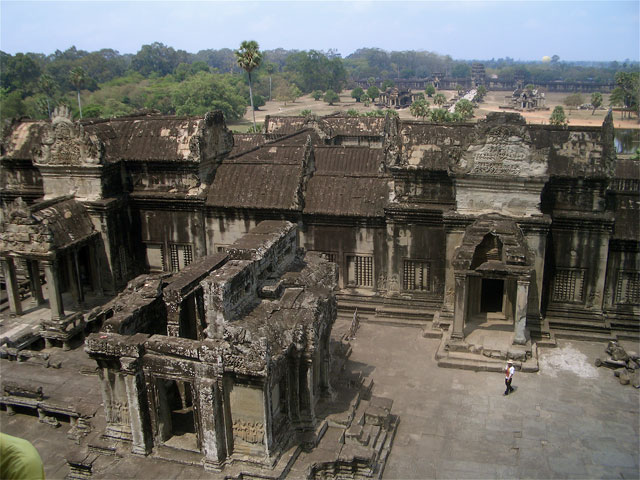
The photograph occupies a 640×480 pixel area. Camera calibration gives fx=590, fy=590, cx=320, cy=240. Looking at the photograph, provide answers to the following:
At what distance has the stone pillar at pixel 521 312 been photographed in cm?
1788

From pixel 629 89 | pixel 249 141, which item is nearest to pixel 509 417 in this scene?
pixel 249 141

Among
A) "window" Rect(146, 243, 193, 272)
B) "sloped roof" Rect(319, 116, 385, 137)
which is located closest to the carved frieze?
"window" Rect(146, 243, 193, 272)

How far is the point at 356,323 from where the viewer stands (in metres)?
20.9

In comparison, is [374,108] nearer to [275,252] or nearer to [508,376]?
[508,376]

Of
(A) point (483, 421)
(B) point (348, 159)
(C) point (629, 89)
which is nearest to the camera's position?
(A) point (483, 421)

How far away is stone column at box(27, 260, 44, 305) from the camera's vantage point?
2178 centimetres

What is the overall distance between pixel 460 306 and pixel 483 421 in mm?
4012

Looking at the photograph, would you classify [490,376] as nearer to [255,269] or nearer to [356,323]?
[356,323]

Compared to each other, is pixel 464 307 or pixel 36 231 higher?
pixel 36 231

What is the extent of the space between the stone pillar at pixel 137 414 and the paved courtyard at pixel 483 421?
33 cm

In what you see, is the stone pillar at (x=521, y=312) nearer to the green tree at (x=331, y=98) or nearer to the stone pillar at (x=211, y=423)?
the stone pillar at (x=211, y=423)

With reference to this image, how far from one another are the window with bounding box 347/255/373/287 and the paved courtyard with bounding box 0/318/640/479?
9.69 feet

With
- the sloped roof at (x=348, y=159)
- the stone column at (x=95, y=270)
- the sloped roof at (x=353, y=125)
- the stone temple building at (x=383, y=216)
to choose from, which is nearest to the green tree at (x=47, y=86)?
the sloped roof at (x=353, y=125)

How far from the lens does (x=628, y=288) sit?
779 inches
